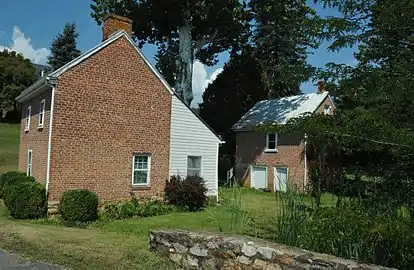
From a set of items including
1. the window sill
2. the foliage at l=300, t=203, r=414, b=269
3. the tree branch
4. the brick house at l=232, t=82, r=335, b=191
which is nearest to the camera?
the foliage at l=300, t=203, r=414, b=269

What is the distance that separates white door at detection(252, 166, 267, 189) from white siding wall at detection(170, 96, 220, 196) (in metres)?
9.38

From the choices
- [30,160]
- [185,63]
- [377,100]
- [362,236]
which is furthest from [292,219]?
[185,63]

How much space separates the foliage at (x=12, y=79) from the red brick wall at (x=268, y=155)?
39.7m

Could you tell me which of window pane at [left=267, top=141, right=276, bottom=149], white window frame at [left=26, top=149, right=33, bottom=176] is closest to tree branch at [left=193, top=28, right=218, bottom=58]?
window pane at [left=267, top=141, right=276, bottom=149]

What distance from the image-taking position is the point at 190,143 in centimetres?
2127

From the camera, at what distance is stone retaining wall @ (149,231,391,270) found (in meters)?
5.57

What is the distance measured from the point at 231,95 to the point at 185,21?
1068 cm

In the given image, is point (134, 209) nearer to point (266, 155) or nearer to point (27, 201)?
point (27, 201)

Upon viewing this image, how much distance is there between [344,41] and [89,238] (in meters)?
7.66

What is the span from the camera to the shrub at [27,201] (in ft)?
49.7

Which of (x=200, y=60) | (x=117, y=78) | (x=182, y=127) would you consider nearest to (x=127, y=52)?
(x=117, y=78)

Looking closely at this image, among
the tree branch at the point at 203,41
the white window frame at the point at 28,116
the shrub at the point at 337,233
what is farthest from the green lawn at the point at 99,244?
the tree branch at the point at 203,41

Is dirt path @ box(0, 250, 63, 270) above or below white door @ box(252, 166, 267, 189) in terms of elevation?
below

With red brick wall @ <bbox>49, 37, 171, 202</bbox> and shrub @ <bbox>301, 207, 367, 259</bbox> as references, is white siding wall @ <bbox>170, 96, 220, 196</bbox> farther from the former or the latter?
shrub @ <bbox>301, 207, 367, 259</bbox>
